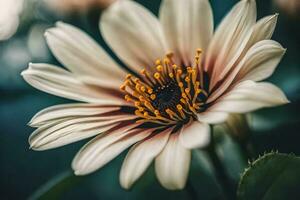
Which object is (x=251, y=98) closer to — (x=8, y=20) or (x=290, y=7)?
(x=290, y=7)

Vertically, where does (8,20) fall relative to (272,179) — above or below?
above

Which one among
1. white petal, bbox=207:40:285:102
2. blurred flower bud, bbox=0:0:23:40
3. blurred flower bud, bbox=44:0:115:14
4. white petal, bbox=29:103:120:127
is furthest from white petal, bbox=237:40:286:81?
blurred flower bud, bbox=0:0:23:40

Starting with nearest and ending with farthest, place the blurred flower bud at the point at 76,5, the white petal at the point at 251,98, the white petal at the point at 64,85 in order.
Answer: the white petal at the point at 251,98 → the white petal at the point at 64,85 → the blurred flower bud at the point at 76,5

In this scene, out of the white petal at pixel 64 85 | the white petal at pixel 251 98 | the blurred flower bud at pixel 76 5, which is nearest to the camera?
the white petal at pixel 251 98

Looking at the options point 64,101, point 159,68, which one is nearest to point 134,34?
point 159,68

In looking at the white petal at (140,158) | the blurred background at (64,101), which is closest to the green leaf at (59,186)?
the blurred background at (64,101)

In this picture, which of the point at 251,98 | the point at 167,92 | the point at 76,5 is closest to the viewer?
the point at 251,98

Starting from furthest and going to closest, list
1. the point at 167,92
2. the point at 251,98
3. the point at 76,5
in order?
1. the point at 76,5
2. the point at 167,92
3. the point at 251,98

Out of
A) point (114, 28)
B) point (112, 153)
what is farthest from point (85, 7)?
point (112, 153)

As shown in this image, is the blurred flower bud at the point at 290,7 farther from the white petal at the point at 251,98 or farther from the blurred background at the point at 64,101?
the white petal at the point at 251,98
